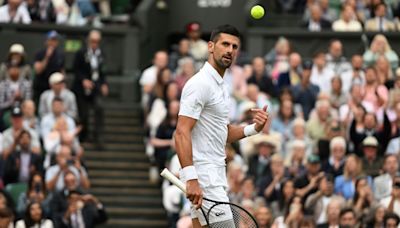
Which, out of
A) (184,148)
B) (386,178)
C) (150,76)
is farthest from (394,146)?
(184,148)

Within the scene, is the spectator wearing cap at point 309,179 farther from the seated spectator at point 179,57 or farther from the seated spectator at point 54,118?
the seated spectator at point 179,57

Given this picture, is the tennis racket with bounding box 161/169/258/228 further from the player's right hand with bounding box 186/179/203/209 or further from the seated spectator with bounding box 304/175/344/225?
the seated spectator with bounding box 304/175/344/225

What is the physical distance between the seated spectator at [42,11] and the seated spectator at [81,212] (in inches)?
232

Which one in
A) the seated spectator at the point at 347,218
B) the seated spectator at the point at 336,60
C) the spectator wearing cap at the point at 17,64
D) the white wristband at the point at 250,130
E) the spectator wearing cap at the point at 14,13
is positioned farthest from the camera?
the spectator wearing cap at the point at 14,13

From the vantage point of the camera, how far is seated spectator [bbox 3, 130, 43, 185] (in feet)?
64.5

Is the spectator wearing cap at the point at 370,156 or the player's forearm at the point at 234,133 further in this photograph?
the spectator wearing cap at the point at 370,156

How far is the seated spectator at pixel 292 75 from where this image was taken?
22281 millimetres

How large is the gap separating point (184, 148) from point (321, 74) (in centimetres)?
1043

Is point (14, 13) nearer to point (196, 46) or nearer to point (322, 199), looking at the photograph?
point (196, 46)

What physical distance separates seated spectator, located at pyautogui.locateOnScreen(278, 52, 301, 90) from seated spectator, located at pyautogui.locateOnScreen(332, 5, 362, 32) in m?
1.89

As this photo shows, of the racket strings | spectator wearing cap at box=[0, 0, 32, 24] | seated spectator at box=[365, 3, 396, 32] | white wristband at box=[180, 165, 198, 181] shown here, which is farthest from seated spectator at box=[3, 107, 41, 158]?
white wristband at box=[180, 165, 198, 181]

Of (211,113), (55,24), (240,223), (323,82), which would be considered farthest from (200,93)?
(55,24)

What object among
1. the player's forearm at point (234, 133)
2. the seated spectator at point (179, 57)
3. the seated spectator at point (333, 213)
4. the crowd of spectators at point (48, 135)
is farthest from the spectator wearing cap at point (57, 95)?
the player's forearm at point (234, 133)

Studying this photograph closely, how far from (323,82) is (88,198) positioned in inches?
190
